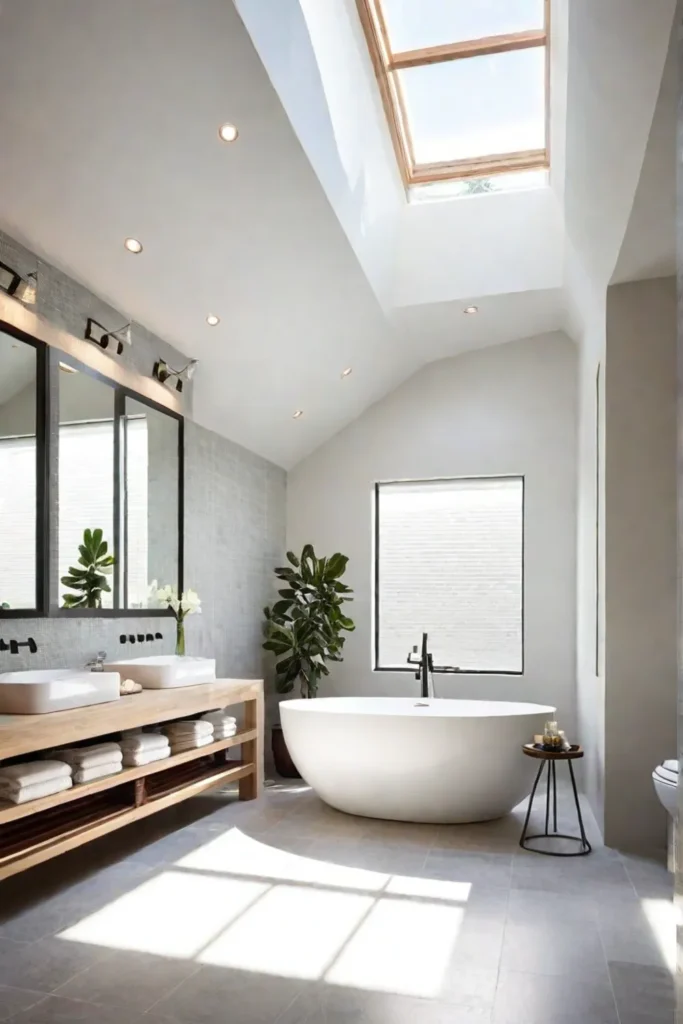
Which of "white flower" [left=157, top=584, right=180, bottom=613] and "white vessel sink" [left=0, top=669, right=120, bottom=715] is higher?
"white flower" [left=157, top=584, right=180, bottom=613]

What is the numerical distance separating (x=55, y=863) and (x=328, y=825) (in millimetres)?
1428

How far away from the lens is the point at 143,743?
404 cm

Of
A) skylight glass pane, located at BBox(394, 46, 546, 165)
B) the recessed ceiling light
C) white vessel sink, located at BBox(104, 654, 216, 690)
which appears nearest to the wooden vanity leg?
white vessel sink, located at BBox(104, 654, 216, 690)

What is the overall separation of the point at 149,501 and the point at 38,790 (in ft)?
6.42

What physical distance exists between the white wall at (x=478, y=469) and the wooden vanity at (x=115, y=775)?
1.72 m

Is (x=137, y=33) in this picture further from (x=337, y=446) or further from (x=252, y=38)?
(x=337, y=446)

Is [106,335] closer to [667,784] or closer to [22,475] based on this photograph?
[22,475]

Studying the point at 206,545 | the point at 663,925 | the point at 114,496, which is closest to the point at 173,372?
the point at 114,496

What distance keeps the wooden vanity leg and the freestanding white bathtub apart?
0.45m

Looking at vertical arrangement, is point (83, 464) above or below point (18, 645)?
above

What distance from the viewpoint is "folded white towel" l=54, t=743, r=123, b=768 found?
11.9ft

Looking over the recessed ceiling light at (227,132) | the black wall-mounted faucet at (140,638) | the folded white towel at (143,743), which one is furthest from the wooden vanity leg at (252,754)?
the recessed ceiling light at (227,132)

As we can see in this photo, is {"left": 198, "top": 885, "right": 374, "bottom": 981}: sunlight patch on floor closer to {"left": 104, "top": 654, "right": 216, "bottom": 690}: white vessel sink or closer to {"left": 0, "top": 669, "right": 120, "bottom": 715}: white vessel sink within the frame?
{"left": 0, "top": 669, "right": 120, "bottom": 715}: white vessel sink

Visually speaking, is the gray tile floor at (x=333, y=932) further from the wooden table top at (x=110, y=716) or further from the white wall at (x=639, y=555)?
the wooden table top at (x=110, y=716)
